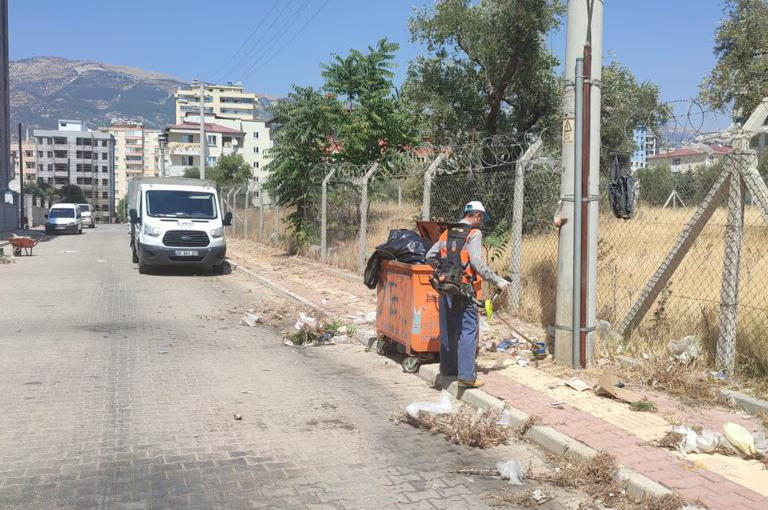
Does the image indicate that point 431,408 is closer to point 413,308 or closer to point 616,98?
point 413,308

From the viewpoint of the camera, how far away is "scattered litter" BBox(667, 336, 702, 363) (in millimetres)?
6504

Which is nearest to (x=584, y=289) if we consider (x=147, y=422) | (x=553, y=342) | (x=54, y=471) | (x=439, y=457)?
(x=553, y=342)

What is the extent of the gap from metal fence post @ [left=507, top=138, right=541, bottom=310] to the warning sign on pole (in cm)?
176

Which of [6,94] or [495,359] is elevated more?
[6,94]

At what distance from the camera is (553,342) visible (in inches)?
312

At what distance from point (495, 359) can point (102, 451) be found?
4.41 metres

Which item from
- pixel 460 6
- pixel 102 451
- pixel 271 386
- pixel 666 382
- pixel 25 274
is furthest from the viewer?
pixel 460 6

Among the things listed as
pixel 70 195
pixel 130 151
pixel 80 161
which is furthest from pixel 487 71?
pixel 130 151

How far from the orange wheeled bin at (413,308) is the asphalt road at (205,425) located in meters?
0.38

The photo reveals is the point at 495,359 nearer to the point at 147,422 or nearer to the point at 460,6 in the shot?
the point at 147,422

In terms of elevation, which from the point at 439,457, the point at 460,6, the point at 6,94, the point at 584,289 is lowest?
the point at 439,457

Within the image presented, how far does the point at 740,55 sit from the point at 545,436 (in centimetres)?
1927

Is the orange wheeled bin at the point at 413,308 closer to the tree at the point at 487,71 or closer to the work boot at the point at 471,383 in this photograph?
the work boot at the point at 471,383

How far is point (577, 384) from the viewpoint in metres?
6.43
